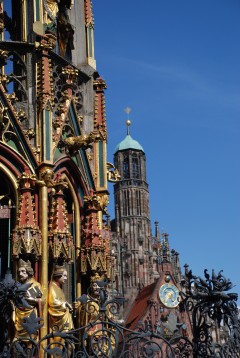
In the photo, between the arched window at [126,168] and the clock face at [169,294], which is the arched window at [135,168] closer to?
the arched window at [126,168]

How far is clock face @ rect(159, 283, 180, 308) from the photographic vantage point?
68.0m

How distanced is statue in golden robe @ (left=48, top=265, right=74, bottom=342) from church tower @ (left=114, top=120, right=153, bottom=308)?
6655cm

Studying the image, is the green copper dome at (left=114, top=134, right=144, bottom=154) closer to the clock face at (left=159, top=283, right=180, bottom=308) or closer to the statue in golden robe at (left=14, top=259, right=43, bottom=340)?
the clock face at (left=159, top=283, right=180, bottom=308)

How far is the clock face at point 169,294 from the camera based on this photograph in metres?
68.0

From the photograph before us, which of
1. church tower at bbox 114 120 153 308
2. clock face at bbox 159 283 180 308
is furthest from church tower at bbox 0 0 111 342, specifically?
church tower at bbox 114 120 153 308

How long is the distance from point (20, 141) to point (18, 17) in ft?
12.4

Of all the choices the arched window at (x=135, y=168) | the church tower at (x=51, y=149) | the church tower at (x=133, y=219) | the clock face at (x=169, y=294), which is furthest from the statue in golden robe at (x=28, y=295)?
the arched window at (x=135, y=168)

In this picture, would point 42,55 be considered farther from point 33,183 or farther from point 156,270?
point 156,270

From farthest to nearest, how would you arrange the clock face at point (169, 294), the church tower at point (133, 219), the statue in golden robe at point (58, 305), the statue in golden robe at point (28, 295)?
the church tower at point (133, 219), the clock face at point (169, 294), the statue in golden robe at point (58, 305), the statue in golden robe at point (28, 295)

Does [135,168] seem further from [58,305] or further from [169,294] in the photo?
[58,305]

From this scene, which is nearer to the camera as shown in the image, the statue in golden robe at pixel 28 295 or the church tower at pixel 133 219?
the statue in golden robe at pixel 28 295

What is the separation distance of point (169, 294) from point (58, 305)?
56.0 m

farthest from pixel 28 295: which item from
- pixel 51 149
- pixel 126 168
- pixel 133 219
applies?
pixel 126 168

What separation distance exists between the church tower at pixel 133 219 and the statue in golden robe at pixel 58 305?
6655 centimetres
